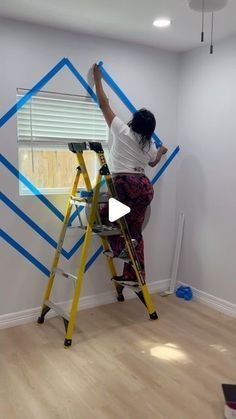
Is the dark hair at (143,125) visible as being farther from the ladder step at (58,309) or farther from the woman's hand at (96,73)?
the ladder step at (58,309)

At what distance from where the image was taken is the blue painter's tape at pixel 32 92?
284 cm

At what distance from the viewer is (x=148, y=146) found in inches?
121

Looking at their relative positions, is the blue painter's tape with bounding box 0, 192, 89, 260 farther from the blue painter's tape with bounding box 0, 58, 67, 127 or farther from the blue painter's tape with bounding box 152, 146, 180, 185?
the blue painter's tape with bounding box 152, 146, 180, 185

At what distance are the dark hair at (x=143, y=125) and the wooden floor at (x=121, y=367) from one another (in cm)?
150

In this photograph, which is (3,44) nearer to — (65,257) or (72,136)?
(72,136)

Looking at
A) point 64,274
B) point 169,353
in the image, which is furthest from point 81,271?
point 169,353

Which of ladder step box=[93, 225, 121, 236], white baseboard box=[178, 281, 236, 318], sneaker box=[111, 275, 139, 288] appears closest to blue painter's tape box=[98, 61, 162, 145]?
ladder step box=[93, 225, 121, 236]

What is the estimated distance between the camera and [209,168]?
343 cm

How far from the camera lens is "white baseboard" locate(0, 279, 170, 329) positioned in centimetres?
300

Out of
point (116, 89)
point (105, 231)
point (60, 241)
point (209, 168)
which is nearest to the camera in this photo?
point (105, 231)

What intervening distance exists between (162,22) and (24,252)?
2.05 metres

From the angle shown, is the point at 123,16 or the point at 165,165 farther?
the point at 165,165

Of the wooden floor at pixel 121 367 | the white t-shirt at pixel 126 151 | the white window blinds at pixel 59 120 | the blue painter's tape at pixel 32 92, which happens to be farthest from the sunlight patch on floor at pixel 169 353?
the blue painter's tape at pixel 32 92

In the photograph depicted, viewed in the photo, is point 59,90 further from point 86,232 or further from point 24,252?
point 24,252
